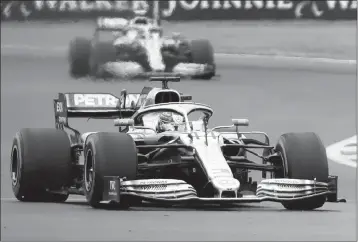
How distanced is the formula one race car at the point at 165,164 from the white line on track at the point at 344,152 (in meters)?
5.56

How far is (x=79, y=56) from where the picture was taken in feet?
113

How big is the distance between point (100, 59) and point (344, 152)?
762cm

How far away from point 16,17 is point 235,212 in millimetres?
19570

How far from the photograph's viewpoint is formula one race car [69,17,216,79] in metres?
33.7

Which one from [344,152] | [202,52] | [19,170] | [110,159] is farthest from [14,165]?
[202,52]

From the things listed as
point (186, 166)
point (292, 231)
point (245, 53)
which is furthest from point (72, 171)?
point (245, 53)

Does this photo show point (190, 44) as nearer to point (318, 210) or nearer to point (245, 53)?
point (245, 53)

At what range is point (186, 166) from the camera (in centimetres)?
1931

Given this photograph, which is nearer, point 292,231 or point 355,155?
point 292,231

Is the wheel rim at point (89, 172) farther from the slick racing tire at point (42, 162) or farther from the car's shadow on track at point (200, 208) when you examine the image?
the slick racing tire at point (42, 162)

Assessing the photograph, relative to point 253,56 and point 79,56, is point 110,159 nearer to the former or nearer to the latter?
point 79,56

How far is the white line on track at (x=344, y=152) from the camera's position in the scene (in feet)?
86.3

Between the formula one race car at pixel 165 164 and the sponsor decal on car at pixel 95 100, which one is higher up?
the sponsor decal on car at pixel 95 100

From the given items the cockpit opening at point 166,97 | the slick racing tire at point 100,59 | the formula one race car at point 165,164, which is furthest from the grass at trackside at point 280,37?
the formula one race car at point 165,164
